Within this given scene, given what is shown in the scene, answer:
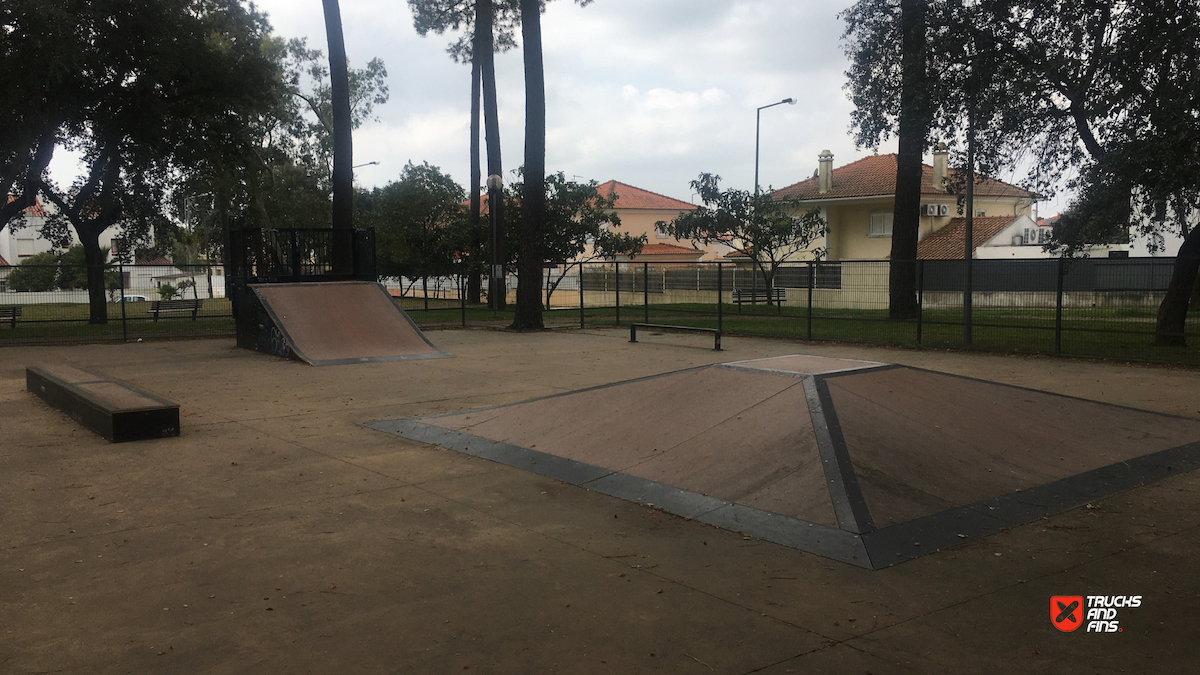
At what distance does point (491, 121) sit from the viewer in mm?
32812

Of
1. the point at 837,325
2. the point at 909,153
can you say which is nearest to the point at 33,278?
the point at 837,325

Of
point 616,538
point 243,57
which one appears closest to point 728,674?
point 616,538

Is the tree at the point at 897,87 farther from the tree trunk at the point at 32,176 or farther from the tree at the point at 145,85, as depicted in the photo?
the tree trunk at the point at 32,176

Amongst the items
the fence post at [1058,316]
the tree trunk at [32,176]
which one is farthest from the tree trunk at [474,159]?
the fence post at [1058,316]

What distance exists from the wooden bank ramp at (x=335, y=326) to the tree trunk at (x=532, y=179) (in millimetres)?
4907

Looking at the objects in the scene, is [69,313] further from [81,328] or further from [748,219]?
[748,219]

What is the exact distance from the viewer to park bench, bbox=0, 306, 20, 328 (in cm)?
2125

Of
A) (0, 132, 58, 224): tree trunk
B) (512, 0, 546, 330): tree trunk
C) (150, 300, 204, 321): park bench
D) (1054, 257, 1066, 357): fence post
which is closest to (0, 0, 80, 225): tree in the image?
(0, 132, 58, 224): tree trunk

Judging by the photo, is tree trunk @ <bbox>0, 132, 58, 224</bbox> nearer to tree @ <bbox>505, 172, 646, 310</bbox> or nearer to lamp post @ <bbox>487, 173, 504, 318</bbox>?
lamp post @ <bbox>487, 173, 504, 318</bbox>

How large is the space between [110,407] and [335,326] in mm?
8353

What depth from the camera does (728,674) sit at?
3432 millimetres

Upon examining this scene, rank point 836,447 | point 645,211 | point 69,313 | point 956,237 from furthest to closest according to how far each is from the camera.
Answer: point 645,211, point 956,237, point 69,313, point 836,447

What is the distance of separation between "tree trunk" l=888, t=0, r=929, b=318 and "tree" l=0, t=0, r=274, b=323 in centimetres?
1721

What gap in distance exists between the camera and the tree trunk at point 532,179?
22.3 metres
